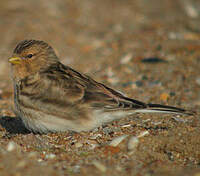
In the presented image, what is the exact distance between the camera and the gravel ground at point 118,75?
13.1 feet

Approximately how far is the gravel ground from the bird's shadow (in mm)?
14

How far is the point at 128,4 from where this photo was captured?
12.7 m

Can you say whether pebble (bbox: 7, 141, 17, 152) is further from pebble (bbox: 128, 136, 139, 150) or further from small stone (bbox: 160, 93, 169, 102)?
small stone (bbox: 160, 93, 169, 102)

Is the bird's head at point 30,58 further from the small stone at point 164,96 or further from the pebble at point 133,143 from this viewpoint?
the small stone at point 164,96

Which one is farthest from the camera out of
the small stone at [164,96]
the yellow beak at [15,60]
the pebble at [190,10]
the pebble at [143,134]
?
the pebble at [190,10]

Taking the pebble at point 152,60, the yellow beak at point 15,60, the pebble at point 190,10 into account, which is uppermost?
the pebble at point 190,10

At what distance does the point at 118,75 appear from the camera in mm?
7953

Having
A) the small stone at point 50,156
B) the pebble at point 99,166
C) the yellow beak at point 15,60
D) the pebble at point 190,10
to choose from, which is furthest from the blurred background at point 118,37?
the pebble at point 99,166

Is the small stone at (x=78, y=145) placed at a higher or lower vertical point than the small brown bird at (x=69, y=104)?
lower

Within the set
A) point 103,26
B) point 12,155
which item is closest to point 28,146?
point 12,155

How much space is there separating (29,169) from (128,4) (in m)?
9.87

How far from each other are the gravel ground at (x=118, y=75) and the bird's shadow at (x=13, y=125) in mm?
14

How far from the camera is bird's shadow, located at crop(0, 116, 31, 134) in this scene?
5.27 m

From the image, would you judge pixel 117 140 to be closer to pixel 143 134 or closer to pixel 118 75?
pixel 143 134
